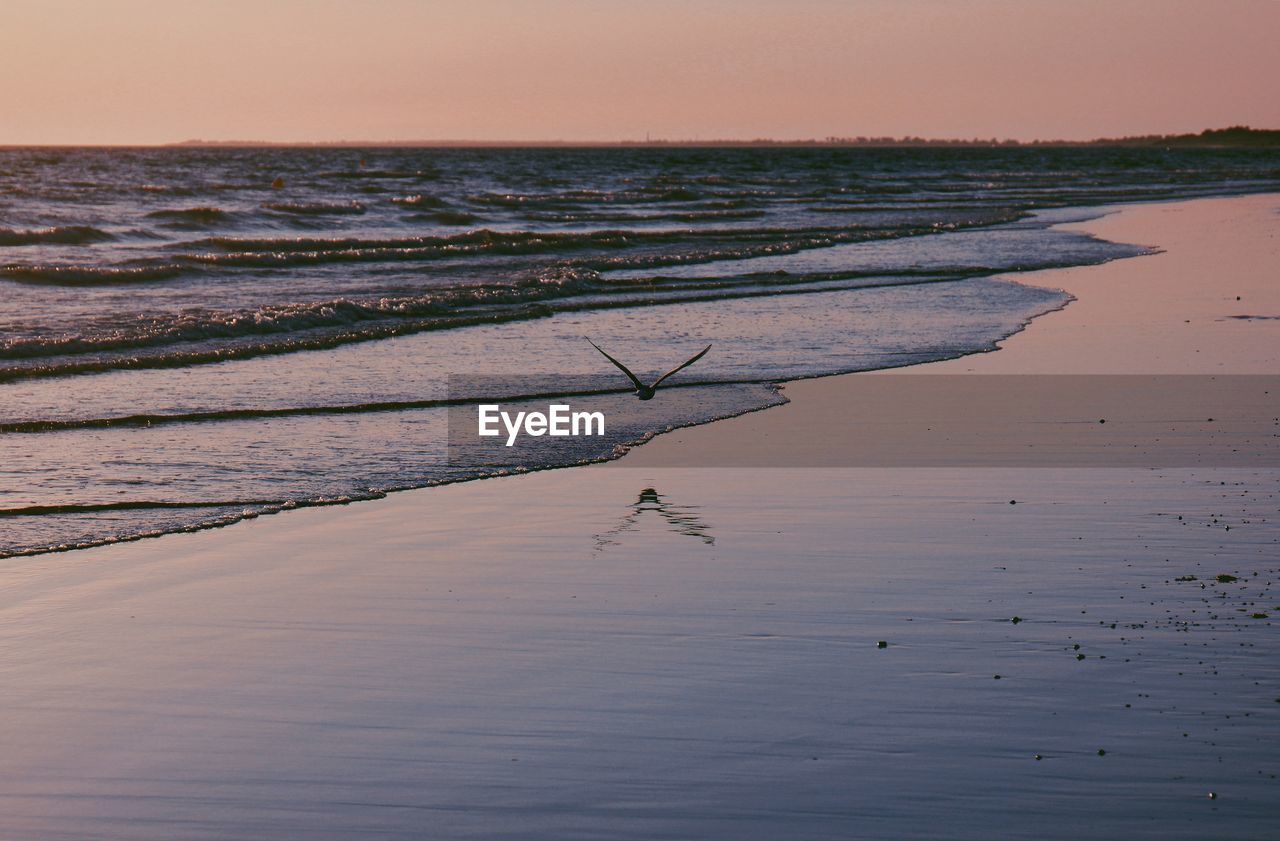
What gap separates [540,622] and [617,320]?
1357cm

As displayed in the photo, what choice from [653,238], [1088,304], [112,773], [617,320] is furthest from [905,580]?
[653,238]

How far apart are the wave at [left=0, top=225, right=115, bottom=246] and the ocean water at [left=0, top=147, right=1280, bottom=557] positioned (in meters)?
0.12

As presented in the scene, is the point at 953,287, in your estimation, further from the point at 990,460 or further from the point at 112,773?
the point at 112,773

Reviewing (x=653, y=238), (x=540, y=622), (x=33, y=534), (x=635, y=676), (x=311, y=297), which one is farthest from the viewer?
(x=653, y=238)

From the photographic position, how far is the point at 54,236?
118 ft

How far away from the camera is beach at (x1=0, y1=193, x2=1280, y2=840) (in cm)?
522

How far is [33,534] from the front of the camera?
9.03 metres

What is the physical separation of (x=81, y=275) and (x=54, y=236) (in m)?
11.3

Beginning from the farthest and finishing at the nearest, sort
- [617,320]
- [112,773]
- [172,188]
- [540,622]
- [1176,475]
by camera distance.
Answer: [172,188] < [617,320] < [1176,475] < [540,622] < [112,773]

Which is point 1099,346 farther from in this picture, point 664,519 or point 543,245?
point 543,245

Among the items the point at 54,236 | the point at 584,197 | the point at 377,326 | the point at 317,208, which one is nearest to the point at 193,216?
the point at 317,208

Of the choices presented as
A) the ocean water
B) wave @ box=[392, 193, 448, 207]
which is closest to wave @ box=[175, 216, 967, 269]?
the ocean water

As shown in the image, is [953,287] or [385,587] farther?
[953,287]

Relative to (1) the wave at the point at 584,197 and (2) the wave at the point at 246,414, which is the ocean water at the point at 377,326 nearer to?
(2) the wave at the point at 246,414
